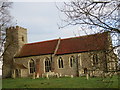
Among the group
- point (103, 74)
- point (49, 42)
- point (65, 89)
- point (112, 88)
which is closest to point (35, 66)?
point (49, 42)

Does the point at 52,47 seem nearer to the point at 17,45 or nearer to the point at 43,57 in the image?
the point at 43,57

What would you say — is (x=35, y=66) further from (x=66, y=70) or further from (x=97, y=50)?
(x=97, y=50)

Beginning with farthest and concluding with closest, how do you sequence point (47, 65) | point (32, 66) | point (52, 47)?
point (32, 66) < point (52, 47) < point (47, 65)

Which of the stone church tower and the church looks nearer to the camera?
the church

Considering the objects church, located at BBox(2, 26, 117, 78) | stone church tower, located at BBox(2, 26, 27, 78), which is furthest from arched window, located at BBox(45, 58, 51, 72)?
stone church tower, located at BBox(2, 26, 27, 78)

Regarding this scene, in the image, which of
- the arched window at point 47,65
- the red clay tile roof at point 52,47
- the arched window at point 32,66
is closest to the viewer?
the red clay tile roof at point 52,47

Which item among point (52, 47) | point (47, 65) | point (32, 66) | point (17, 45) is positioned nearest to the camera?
point (47, 65)

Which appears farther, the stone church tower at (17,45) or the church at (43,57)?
the stone church tower at (17,45)

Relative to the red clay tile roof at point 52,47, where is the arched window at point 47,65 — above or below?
below

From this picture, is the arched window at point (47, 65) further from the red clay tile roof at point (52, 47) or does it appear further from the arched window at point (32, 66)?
the arched window at point (32, 66)

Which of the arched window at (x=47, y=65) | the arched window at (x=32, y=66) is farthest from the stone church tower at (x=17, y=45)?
→ the arched window at (x=47, y=65)

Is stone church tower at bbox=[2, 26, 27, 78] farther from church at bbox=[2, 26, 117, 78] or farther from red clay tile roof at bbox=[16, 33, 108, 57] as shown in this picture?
red clay tile roof at bbox=[16, 33, 108, 57]

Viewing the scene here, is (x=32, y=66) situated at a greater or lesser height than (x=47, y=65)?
lesser

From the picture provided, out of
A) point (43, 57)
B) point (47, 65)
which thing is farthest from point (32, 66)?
point (47, 65)
